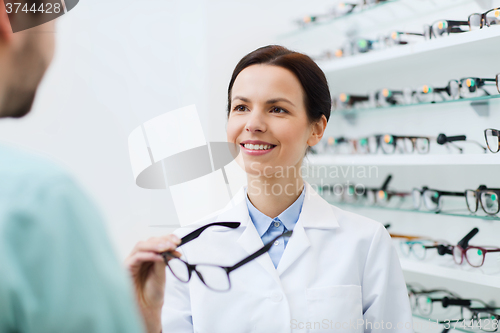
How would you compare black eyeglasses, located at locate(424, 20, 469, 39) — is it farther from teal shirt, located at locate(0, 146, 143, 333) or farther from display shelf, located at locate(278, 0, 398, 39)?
teal shirt, located at locate(0, 146, 143, 333)

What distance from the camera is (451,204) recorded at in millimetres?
1292

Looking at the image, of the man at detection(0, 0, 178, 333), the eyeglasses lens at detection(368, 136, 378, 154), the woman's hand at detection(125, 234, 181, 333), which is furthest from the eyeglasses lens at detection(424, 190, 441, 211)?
the man at detection(0, 0, 178, 333)

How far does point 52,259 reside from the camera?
214 mm

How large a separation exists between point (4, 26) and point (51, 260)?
0.16m

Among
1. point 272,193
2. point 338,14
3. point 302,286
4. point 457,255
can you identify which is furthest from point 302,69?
point 338,14

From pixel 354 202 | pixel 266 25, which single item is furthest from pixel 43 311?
pixel 266 25

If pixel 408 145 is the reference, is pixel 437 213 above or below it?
below

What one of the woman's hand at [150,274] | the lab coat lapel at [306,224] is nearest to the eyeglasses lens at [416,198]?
the lab coat lapel at [306,224]

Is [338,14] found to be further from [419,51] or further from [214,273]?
[214,273]

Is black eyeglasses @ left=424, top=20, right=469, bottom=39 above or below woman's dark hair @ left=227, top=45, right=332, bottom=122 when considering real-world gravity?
above

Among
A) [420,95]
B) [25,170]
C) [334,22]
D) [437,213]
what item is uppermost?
[334,22]

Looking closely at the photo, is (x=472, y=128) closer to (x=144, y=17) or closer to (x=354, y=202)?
(x=354, y=202)

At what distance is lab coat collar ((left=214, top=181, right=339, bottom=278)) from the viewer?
726mm

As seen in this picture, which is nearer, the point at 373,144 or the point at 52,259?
Result: the point at 52,259
